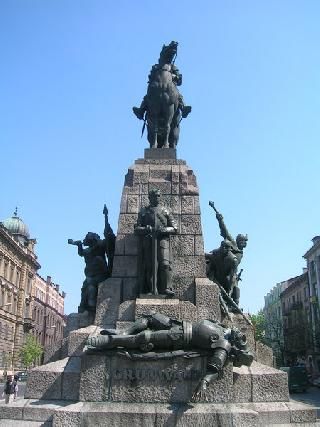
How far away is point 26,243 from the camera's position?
73625 mm

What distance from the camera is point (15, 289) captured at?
65.6 m

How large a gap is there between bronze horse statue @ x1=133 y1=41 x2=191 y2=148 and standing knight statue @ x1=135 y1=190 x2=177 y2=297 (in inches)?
132

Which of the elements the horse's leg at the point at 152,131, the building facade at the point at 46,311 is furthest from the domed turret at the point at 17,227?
the horse's leg at the point at 152,131

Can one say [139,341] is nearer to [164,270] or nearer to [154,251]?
[164,270]

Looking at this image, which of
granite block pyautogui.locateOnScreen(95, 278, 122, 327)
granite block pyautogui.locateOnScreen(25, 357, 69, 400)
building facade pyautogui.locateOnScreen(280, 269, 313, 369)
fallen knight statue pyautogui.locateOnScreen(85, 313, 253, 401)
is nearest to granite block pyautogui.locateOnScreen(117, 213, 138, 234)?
granite block pyautogui.locateOnScreen(95, 278, 122, 327)

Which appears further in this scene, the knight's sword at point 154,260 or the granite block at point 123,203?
the granite block at point 123,203

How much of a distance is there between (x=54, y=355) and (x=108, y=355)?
7.22 feet

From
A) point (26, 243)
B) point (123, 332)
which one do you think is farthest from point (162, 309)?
point (26, 243)

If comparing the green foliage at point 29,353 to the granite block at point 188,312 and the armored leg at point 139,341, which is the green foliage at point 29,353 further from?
the armored leg at point 139,341

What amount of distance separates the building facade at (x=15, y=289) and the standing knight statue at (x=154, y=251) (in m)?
47.5

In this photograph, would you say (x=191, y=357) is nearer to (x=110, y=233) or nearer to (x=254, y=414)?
(x=254, y=414)

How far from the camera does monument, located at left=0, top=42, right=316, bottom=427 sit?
770cm

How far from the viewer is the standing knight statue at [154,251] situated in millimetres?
9922

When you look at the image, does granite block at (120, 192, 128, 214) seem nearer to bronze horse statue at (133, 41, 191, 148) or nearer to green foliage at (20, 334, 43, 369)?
bronze horse statue at (133, 41, 191, 148)
